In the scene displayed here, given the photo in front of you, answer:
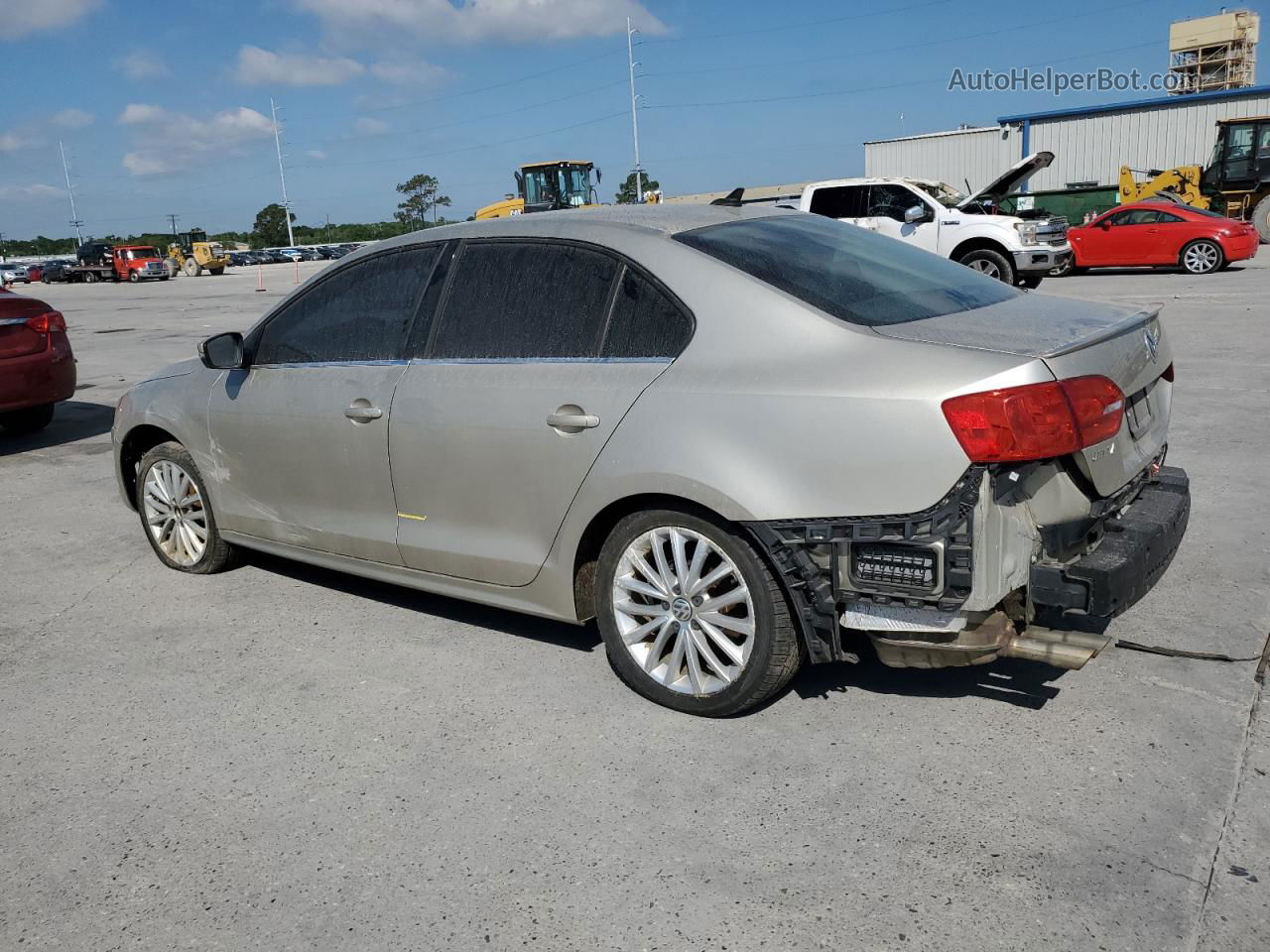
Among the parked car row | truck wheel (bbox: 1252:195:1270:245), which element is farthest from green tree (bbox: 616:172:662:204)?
truck wheel (bbox: 1252:195:1270:245)

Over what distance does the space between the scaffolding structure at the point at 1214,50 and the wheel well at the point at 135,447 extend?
3968 inches

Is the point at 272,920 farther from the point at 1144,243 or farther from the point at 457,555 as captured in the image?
the point at 1144,243

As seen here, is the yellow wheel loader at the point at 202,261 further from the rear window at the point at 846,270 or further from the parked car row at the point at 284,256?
the rear window at the point at 846,270

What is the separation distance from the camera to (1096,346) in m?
3.23

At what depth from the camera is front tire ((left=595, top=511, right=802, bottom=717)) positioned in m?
3.36

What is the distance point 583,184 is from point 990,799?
36.3 metres

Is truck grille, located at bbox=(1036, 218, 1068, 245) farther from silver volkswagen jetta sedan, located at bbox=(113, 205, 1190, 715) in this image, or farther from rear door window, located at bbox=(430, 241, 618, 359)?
rear door window, located at bbox=(430, 241, 618, 359)

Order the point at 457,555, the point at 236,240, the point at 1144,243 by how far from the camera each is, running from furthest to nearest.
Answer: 1. the point at 236,240
2. the point at 1144,243
3. the point at 457,555

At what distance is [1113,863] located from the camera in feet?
8.91

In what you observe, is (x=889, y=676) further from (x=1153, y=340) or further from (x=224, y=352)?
(x=224, y=352)

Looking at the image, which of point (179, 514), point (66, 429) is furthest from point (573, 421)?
point (66, 429)

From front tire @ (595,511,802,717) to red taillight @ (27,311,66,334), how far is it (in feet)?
23.6

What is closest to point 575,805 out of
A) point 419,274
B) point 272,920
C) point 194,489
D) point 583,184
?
point 272,920

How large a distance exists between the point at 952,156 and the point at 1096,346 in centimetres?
4059
